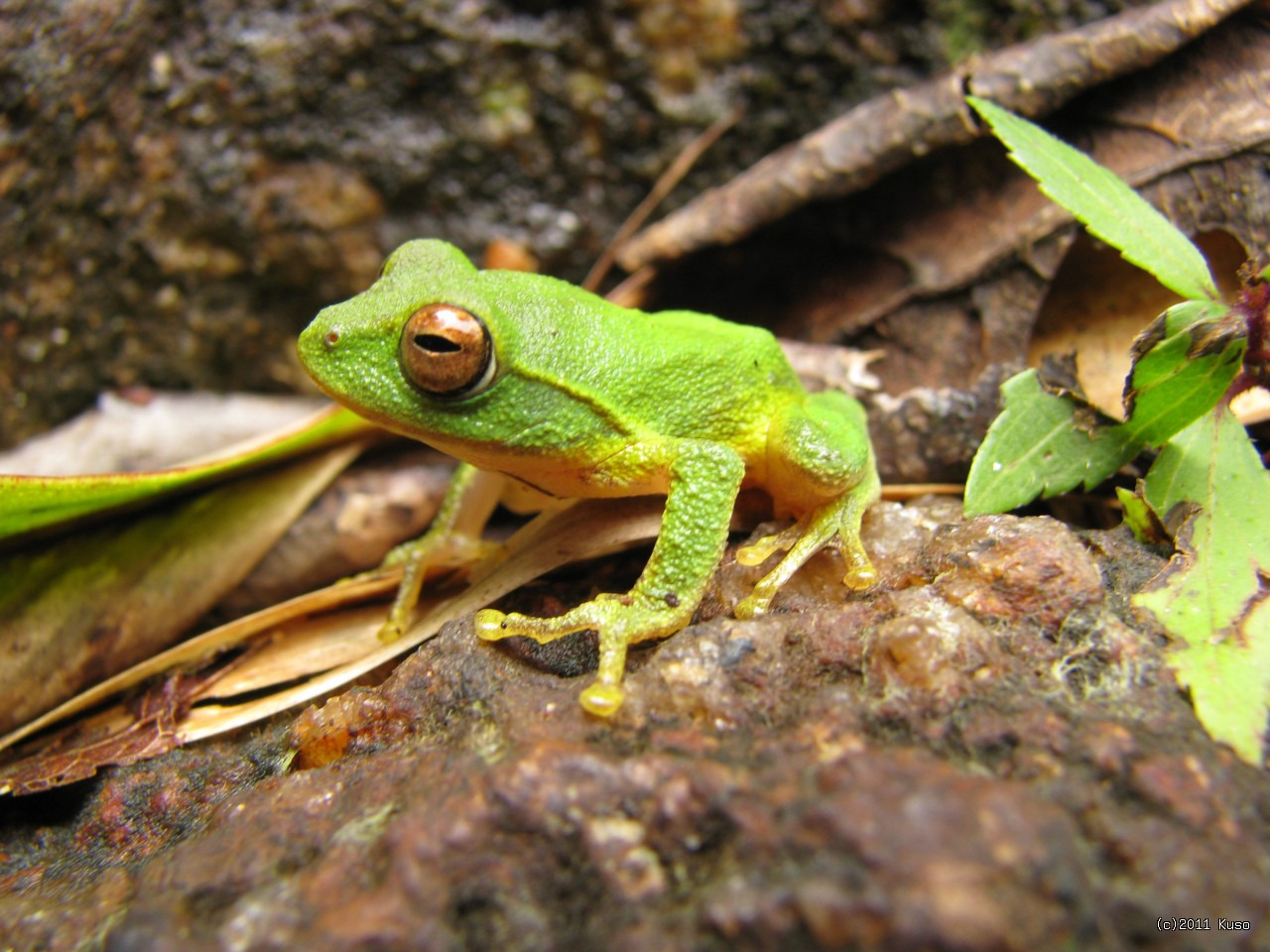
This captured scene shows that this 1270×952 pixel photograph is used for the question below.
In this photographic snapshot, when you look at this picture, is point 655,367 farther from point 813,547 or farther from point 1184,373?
point 1184,373

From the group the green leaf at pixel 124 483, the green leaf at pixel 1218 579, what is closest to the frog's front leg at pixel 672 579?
the green leaf at pixel 1218 579

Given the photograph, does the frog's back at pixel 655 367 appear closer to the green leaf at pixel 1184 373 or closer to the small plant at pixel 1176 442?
the small plant at pixel 1176 442

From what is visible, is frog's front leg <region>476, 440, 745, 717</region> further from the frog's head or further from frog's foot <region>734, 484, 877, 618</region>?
the frog's head

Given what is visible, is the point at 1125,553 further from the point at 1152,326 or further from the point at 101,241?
the point at 101,241

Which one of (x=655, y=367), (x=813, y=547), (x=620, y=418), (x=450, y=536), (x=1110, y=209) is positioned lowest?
(x=450, y=536)

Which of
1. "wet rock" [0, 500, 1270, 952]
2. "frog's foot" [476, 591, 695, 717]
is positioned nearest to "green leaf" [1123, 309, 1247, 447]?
"wet rock" [0, 500, 1270, 952]

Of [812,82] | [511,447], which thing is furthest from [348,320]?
[812,82]

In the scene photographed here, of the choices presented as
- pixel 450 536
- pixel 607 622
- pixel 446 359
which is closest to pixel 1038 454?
pixel 607 622
